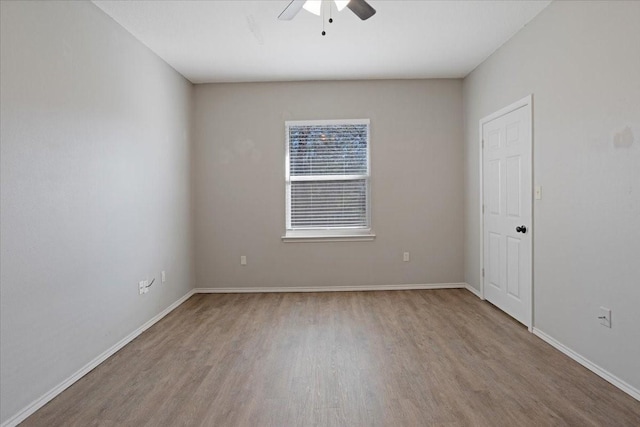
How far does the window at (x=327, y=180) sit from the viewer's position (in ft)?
16.3

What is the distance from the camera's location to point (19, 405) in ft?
7.03

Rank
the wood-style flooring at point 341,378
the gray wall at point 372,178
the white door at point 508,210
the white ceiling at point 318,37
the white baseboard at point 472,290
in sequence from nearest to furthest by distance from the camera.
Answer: the wood-style flooring at point 341,378 → the white ceiling at point 318,37 → the white door at point 508,210 → the white baseboard at point 472,290 → the gray wall at point 372,178

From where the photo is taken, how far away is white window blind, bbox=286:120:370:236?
4.96 metres

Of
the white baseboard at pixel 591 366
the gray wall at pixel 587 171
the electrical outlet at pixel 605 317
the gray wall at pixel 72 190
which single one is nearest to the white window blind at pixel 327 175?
the gray wall at pixel 72 190

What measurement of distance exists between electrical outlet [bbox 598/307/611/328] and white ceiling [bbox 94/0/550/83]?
233 centimetres

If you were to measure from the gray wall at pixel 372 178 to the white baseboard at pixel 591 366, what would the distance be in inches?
72.6

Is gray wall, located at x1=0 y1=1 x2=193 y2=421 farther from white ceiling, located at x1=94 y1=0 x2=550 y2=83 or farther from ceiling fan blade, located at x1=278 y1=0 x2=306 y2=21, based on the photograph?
ceiling fan blade, located at x1=278 y1=0 x2=306 y2=21

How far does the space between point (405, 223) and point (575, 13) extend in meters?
2.78

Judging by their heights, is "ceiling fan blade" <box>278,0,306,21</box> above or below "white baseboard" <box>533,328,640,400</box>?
above

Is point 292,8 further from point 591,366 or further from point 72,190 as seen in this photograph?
point 591,366

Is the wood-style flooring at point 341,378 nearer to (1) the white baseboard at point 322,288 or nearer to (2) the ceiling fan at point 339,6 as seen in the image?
(1) the white baseboard at point 322,288

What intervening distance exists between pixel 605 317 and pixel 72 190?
11.9 ft

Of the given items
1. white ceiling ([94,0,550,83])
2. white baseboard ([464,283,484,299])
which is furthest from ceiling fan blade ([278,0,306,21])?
white baseboard ([464,283,484,299])

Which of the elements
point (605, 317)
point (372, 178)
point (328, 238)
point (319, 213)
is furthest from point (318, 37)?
point (605, 317)
